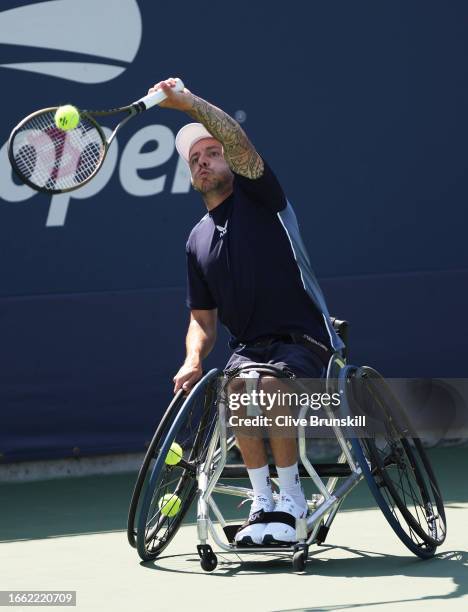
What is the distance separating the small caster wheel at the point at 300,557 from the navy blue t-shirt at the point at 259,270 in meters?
0.70

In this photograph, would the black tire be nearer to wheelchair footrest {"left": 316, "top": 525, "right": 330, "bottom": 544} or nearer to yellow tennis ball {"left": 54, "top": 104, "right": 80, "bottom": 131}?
wheelchair footrest {"left": 316, "top": 525, "right": 330, "bottom": 544}

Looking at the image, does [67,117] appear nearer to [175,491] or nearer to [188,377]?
[188,377]

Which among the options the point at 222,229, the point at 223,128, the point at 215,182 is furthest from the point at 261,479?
the point at 223,128

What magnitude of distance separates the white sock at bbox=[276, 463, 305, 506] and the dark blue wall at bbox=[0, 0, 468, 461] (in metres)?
2.23

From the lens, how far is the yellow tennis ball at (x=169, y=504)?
4438 mm

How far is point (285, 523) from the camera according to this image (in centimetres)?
429

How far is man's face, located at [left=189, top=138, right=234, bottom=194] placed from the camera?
15.0 feet

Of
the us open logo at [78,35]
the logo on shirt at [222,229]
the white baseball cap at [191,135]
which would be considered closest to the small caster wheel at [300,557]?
the logo on shirt at [222,229]

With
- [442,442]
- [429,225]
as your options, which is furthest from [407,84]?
[442,442]

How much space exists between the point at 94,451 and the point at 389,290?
1593 mm

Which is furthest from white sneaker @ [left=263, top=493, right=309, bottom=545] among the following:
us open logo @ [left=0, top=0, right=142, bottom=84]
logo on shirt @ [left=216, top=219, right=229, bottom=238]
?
us open logo @ [left=0, top=0, right=142, bottom=84]

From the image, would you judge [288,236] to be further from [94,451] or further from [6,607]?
[94,451]

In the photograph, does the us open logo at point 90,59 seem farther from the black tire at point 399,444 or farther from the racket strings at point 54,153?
the black tire at point 399,444

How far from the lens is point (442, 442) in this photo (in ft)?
22.8
